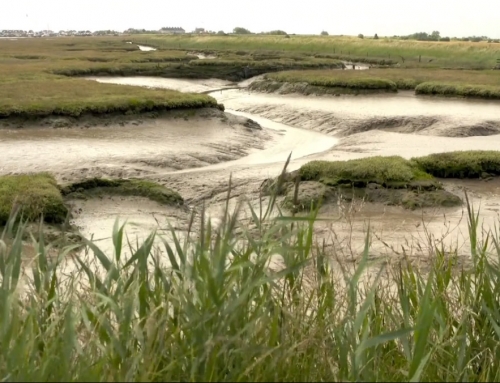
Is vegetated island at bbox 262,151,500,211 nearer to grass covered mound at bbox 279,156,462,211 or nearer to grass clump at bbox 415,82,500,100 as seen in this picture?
grass covered mound at bbox 279,156,462,211

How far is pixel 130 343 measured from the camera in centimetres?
418

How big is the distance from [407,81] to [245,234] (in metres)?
34.2

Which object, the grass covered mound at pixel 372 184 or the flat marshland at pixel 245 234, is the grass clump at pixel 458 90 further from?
the grass covered mound at pixel 372 184

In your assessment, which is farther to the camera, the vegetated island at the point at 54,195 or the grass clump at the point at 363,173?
the grass clump at the point at 363,173

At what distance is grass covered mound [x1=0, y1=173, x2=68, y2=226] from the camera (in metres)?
11.3

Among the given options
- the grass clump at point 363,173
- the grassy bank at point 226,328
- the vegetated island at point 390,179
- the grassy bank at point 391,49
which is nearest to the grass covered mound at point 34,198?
the vegetated island at point 390,179

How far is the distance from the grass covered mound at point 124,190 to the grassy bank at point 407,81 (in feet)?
75.6

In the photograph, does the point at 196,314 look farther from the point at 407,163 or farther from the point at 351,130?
the point at 351,130

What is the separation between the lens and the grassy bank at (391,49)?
193 feet

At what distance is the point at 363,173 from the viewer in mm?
14688

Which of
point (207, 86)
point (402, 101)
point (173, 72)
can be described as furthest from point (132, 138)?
point (173, 72)

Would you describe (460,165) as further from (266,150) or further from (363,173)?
(266,150)

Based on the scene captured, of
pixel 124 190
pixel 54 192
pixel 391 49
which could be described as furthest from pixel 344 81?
pixel 391 49

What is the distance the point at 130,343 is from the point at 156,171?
1346cm
